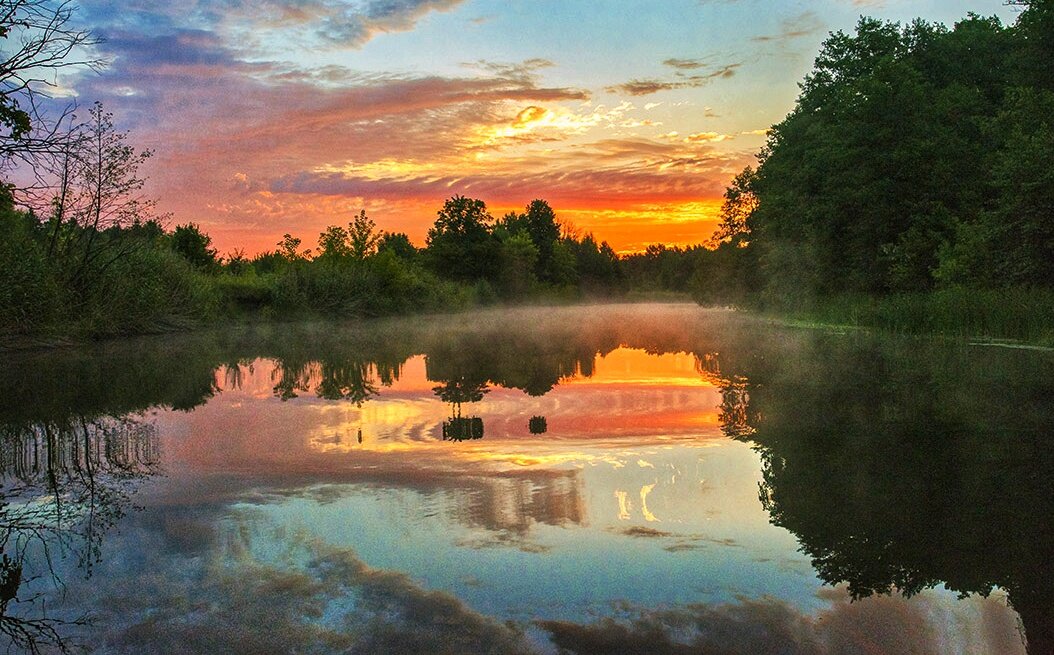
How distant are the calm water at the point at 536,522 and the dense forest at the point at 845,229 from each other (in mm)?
7339

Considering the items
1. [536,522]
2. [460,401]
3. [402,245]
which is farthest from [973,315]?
[402,245]

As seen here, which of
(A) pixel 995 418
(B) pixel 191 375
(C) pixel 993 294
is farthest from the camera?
(C) pixel 993 294

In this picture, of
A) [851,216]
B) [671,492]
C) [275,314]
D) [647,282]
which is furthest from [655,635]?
[647,282]

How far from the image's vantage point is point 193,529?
5613mm

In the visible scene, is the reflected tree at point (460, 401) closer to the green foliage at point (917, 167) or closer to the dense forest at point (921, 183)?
the dense forest at point (921, 183)

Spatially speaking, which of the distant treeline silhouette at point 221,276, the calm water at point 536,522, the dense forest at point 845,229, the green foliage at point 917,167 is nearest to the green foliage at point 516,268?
the distant treeline silhouette at point 221,276

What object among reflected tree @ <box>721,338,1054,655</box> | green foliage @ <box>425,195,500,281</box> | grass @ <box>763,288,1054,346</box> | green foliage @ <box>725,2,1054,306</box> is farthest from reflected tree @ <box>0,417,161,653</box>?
green foliage @ <box>425,195,500,281</box>

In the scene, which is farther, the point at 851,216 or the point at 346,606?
the point at 851,216

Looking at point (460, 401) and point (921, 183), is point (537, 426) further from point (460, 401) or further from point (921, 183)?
point (921, 183)

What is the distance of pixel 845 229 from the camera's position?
125ft

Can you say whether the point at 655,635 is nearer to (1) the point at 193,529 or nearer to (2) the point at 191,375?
(1) the point at 193,529

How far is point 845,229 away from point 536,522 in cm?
3632

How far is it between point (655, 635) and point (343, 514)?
292 cm

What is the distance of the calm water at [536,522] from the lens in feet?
12.9
